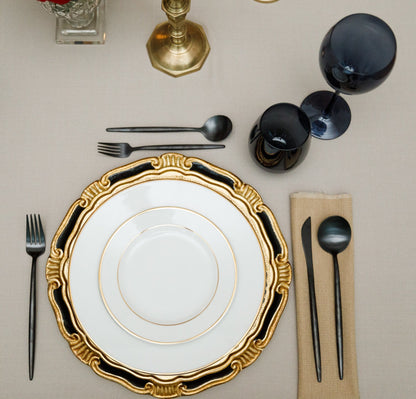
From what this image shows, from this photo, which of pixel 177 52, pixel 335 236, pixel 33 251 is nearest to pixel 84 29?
pixel 177 52

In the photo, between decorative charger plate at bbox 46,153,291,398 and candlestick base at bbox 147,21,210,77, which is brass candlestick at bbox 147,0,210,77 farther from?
decorative charger plate at bbox 46,153,291,398

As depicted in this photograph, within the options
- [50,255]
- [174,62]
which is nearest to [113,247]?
[50,255]

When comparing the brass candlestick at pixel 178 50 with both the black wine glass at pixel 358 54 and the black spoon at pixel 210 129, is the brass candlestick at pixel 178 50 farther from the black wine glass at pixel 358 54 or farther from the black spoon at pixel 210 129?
the black wine glass at pixel 358 54

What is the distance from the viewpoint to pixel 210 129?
1.91ft

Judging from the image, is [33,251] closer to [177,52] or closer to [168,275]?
[168,275]

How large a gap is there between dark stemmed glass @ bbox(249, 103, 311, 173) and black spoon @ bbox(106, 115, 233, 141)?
6 centimetres

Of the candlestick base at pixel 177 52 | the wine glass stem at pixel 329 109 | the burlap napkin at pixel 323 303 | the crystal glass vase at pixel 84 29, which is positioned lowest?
the burlap napkin at pixel 323 303

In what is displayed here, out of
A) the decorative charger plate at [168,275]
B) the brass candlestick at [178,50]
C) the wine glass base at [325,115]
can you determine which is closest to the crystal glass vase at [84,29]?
the brass candlestick at [178,50]

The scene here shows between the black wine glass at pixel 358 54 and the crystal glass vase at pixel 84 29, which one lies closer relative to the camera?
the black wine glass at pixel 358 54

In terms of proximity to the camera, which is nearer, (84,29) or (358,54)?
(358,54)

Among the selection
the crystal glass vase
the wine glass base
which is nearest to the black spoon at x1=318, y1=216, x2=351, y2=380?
the wine glass base

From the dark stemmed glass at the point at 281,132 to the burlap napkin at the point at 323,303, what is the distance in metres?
0.08

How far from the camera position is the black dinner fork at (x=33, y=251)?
1.80 ft

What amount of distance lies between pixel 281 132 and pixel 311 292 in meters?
0.22
